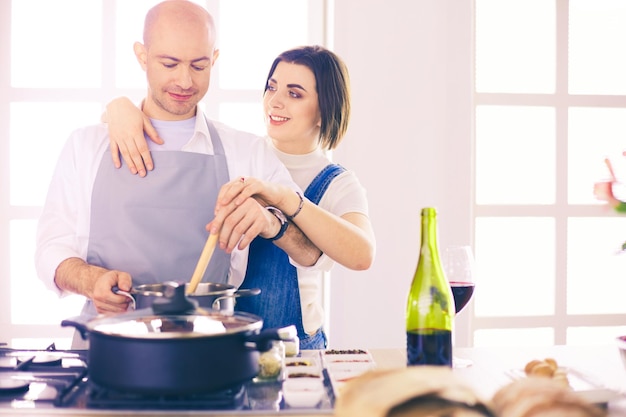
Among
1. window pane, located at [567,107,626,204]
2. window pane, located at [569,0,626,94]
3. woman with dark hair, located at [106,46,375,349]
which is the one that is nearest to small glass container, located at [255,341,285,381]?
woman with dark hair, located at [106,46,375,349]

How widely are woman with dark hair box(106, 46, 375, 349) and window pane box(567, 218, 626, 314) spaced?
1.69 meters

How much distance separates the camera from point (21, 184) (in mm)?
3131

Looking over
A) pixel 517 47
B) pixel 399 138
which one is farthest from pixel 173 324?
A: pixel 517 47

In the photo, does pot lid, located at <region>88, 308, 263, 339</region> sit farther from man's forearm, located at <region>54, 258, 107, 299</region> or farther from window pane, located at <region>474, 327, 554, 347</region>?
window pane, located at <region>474, 327, 554, 347</region>

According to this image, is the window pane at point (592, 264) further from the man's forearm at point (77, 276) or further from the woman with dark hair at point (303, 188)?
the man's forearm at point (77, 276)

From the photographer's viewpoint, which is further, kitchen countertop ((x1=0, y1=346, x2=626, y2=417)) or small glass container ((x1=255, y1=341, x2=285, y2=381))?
small glass container ((x1=255, y1=341, x2=285, y2=381))

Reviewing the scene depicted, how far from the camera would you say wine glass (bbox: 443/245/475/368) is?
139 centimetres

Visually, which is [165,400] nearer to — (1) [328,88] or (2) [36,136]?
(1) [328,88]

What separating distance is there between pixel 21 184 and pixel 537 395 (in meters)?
2.88

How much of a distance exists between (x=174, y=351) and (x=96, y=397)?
0.19m

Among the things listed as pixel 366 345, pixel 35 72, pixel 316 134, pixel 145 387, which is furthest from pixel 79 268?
pixel 35 72

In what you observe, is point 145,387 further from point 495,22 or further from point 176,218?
point 495,22

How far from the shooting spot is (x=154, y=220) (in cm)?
171

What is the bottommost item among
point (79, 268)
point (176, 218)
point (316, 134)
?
point (79, 268)
